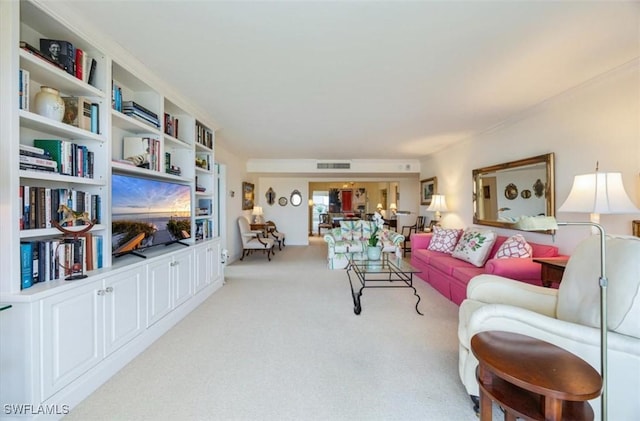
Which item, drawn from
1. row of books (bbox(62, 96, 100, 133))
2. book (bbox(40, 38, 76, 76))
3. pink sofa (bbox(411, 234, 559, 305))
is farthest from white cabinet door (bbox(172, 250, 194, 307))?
pink sofa (bbox(411, 234, 559, 305))

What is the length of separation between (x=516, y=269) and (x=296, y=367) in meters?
2.38

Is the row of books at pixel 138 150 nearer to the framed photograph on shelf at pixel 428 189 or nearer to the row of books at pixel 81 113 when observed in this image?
the row of books at pixel 81 113

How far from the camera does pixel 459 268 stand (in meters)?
3.37

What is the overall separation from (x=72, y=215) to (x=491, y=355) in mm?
2490

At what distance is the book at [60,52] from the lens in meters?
1.74

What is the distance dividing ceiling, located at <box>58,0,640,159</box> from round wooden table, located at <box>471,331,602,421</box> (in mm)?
1900

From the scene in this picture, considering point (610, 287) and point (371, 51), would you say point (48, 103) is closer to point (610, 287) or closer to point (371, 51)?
point (371, 51)

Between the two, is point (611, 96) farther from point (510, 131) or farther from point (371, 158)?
point (371, 158)

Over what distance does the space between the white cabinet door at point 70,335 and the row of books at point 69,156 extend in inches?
30.4

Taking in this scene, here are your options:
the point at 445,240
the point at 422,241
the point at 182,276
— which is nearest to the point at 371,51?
the point at 182,276

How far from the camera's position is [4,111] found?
1402 millimetres

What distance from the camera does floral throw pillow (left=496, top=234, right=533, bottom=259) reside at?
2.99 metres

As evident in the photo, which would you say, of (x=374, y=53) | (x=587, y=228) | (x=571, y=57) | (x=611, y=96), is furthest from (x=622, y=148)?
(x=374, y=53)

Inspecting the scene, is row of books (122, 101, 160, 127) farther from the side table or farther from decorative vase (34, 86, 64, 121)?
the side table
